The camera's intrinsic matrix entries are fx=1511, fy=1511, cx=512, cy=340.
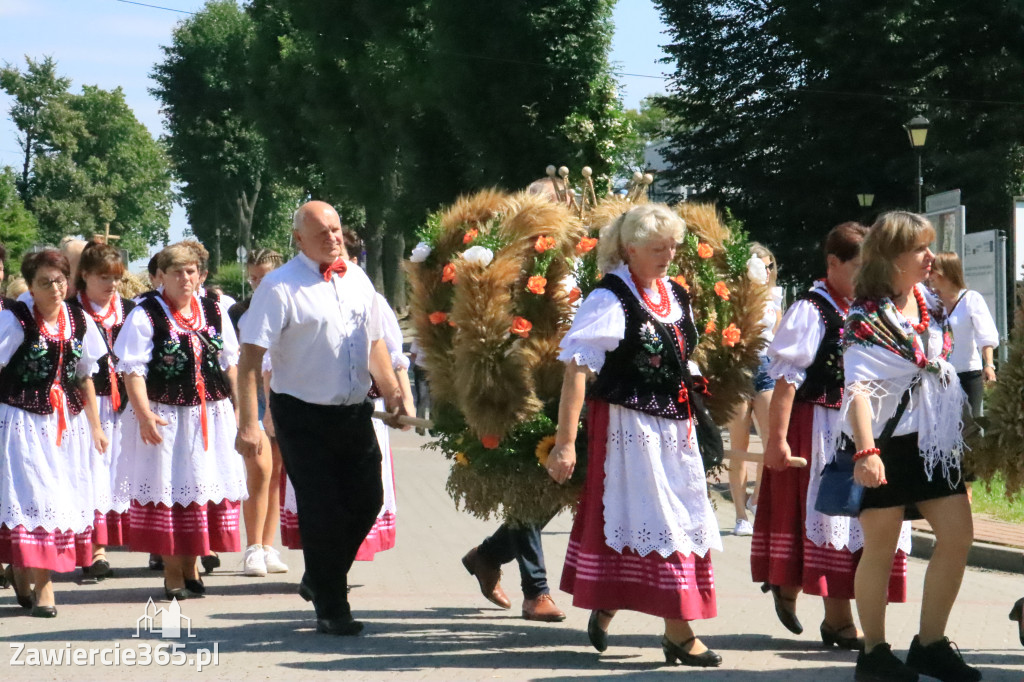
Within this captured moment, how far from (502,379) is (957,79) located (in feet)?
104

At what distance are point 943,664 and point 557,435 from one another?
68.2 inches

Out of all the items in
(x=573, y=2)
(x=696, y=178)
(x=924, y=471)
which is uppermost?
(x=573, y=2)

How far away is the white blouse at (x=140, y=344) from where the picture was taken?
8.17m

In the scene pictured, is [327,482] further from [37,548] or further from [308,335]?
[37,548]

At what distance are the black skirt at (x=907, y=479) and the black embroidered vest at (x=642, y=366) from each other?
87 cm

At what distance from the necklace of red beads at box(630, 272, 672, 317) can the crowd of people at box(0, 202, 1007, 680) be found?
0.02 m

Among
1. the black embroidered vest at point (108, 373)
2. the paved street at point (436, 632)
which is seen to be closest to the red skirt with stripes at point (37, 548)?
the paved street at point (436, 632)

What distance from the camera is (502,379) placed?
255 inches

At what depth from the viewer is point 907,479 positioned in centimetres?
573

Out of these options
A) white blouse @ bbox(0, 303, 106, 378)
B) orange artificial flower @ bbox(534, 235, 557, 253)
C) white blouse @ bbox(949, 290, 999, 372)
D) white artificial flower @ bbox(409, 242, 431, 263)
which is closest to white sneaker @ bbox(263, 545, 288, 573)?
white blouse @ bbox(0, 303, 106, 378)

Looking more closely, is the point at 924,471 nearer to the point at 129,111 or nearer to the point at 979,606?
the point at 979,606

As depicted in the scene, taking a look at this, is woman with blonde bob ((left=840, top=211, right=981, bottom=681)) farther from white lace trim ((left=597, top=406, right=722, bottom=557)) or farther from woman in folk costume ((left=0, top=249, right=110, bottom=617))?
woman in folk costume ((left=0, top=249, right=110, bottom=617))

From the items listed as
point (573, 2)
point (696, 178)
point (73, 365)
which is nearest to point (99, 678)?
point (73, 365)

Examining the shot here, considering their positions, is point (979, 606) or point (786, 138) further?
point (786, 138)
